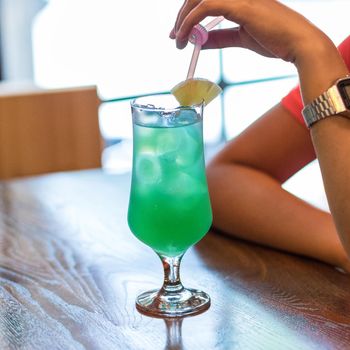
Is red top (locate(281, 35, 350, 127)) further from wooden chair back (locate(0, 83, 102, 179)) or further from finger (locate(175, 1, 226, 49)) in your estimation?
wooden chair back (locate(0, 83, 102, 179))

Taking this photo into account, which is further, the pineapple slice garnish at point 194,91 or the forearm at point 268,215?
the forearm at point 268,215

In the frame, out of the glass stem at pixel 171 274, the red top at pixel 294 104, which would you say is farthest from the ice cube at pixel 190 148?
the red top at pixel 294 104

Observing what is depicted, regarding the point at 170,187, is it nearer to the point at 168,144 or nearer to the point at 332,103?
the point at 168,144

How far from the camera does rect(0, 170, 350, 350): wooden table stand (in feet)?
3.32

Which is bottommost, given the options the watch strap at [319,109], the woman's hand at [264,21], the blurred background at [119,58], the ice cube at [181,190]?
the blurred background at [119,58]

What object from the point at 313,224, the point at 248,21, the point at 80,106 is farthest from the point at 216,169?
the point at 80,106

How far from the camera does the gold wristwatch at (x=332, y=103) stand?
1.13m

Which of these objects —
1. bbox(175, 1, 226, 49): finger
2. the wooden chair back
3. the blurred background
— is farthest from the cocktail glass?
the blurred background

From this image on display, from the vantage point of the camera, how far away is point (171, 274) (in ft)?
3.69

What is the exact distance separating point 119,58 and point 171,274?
3.59 meters

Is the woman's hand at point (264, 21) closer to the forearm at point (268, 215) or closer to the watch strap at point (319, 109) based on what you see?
the watch strap at point (319, 109)

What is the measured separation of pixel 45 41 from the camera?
4711 mm

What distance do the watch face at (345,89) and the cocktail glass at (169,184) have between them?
0.19m

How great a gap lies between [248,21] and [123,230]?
429 millimetres
